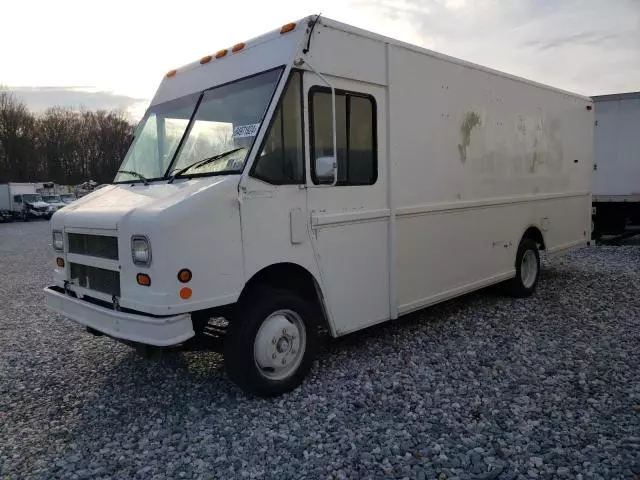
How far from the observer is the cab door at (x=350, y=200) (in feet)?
14.6

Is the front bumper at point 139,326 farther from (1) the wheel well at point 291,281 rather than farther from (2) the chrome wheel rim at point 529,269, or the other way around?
(2) the chrome wheel rim at point 529,269

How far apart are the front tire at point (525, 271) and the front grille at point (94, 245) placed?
5.52 metres

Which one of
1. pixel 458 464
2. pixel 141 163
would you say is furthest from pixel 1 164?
pixel 458 464

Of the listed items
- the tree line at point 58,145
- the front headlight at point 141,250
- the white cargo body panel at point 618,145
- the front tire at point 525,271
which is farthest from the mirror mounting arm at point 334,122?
the tree line at point 58,145

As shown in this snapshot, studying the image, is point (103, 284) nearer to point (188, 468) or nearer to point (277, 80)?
point (188, 468)

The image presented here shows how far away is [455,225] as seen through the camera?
5.98m

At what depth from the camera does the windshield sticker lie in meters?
4.09

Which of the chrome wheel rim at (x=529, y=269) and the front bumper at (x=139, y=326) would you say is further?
the chrome wheel rim at (x=529, y=269)

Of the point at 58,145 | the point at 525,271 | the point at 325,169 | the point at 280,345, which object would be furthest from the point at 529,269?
the point at 58,145

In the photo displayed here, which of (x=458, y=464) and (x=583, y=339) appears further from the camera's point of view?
(x=583, y=339)

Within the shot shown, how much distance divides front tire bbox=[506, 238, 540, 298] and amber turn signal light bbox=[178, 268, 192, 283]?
17.1 ft

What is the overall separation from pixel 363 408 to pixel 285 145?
7.28 ft

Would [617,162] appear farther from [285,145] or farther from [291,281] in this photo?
[285,145]

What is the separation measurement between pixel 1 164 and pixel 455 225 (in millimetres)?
49823
